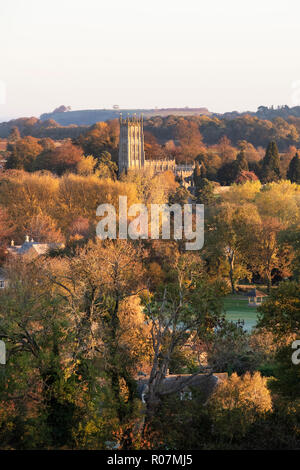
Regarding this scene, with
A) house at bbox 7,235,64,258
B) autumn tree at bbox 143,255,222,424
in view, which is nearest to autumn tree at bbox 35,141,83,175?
house at bbox 7,235,64,258

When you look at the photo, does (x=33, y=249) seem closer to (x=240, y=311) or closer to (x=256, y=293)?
(x=240, y=311)

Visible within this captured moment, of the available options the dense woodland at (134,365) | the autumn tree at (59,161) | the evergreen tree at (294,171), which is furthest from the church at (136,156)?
the dense woodland at (134,365)

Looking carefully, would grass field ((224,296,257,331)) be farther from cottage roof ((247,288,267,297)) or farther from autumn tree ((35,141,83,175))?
autumn tree ((35,141,83,175))

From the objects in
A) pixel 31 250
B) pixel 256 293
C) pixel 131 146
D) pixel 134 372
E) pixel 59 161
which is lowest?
pixel 256 293

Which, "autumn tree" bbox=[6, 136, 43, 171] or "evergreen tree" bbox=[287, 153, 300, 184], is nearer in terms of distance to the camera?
"autumn tree" bbox=[6, 136, 43, 171]

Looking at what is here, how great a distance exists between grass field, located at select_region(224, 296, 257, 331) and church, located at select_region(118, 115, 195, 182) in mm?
49312

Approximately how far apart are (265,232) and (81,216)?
1539cm

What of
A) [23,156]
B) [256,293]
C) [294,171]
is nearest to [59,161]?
[23,156]

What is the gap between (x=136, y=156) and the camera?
98.0m

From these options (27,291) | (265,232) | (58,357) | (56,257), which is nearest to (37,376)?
(58,357)

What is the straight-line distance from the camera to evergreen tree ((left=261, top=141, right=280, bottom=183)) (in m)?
88.6

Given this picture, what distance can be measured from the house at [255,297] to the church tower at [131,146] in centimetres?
4974

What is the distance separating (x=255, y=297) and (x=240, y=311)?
2.42 meters

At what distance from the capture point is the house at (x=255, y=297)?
142ft
